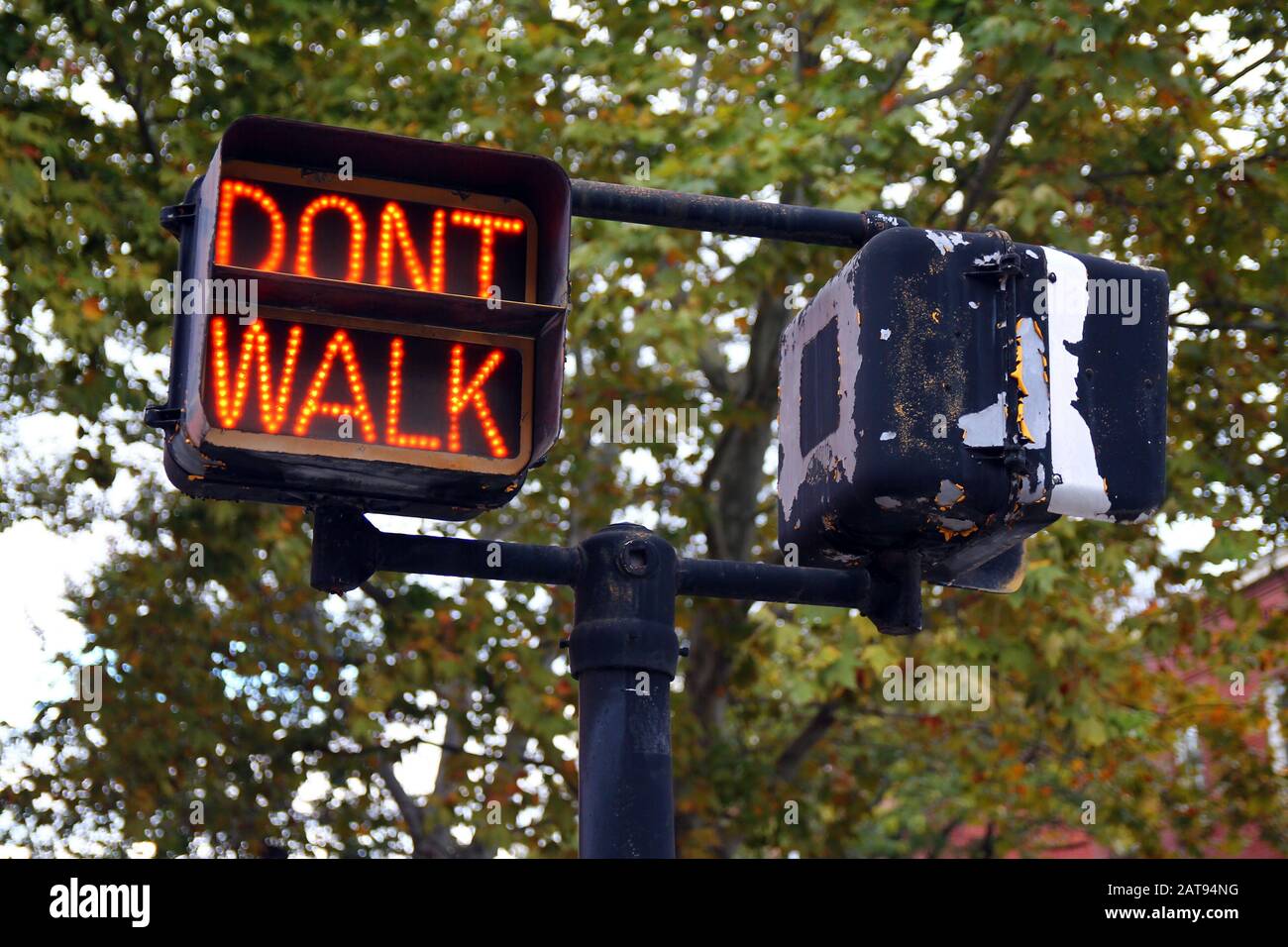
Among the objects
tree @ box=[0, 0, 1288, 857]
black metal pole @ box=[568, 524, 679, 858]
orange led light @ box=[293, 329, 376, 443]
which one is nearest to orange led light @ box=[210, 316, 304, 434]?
orange led light @ box=[293, 329, 376, 443]

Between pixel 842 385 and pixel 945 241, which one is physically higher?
pixel 945 241

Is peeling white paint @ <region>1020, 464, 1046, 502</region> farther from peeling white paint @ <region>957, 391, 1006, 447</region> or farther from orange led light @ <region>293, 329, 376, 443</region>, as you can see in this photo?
orange led light @ <region>293, 329, 376, 443</region>

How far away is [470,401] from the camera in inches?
129

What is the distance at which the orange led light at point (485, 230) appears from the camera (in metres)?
3.41

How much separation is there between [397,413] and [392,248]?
0.37m

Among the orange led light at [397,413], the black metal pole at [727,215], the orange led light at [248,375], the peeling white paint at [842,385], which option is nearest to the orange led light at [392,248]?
the orange led light at [397,413]

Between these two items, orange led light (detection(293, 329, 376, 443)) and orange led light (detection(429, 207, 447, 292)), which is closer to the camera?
orange led light (detection(293, 329, 376, 443))

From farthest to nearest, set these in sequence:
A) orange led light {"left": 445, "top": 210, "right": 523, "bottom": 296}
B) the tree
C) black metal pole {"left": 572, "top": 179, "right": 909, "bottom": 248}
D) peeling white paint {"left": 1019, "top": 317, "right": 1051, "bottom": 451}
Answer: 1. the tree
2. black metal pole {"left": 572, "top": 179, "right": 909, "bottom": 248}
3. orange led light {"left": 445, "top": 210, "right": 523, "bottom": 296}
4. peeling white paint {"left": 1019, "top": 317, "right": 1051, "bottom": 451}

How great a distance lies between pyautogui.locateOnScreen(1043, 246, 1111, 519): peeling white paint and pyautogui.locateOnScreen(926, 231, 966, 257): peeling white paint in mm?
186

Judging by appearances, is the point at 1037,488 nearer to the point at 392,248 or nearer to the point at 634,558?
the point at 634,558

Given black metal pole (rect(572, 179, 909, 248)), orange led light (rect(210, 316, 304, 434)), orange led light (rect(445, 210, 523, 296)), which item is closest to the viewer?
orange led light (rect(210, 316, 304, 434))

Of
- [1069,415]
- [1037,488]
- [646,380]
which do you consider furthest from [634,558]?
[646,380]

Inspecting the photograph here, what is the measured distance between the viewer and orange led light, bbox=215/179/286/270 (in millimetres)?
3195

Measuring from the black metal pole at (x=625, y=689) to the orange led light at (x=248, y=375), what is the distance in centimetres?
73
